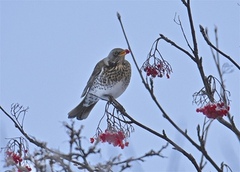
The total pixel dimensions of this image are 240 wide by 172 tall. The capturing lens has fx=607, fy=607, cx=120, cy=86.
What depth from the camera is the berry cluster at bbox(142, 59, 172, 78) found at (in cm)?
427

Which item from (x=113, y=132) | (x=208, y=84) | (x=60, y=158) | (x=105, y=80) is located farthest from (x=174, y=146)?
(x=105, y=80)

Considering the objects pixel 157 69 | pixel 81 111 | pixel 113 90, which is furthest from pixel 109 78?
pixel 157 69

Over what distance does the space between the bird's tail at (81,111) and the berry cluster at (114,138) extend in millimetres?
3179

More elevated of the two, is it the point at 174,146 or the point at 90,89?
the point at 90,89

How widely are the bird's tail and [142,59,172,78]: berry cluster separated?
9.75ft

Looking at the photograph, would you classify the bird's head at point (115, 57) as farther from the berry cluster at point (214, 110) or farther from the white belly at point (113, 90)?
the berry cluster at point (214, 110)

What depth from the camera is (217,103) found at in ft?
Result: 12.5

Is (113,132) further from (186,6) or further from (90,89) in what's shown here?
(90,89)

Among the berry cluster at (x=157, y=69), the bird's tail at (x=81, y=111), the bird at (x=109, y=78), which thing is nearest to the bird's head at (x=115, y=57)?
the bird at (x=109, y=78)

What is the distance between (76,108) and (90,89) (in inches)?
12.9

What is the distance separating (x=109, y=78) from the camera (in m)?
6.95

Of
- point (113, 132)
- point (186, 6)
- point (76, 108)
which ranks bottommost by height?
point (113, 132)

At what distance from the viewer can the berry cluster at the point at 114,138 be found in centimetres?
397

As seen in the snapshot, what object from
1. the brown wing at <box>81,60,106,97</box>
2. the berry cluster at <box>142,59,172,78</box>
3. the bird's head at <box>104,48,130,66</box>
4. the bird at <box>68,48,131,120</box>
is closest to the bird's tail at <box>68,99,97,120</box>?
the bird at <box>68,48,131,120</box>
